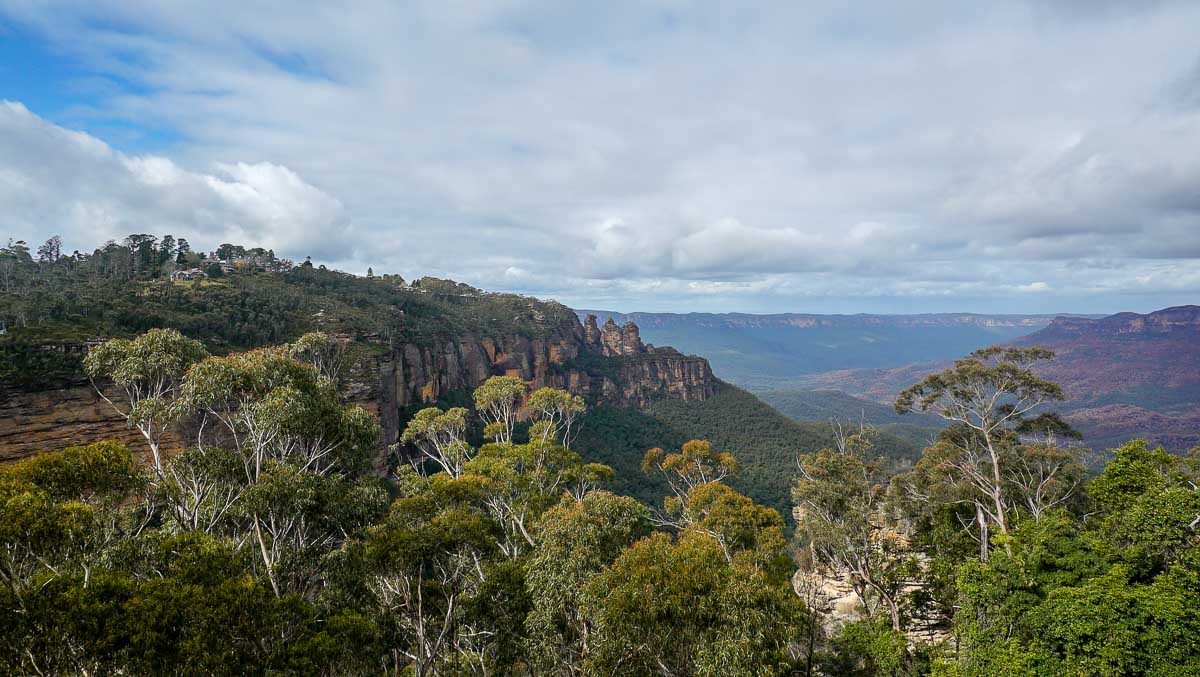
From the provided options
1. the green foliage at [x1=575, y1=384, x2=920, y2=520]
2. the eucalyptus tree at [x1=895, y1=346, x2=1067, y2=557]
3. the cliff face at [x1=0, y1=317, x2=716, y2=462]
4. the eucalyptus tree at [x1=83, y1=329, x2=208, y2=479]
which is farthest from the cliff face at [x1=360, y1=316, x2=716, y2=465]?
the eucalyptus tree at [x1=895, y1=346, x2=1067, y2=557]

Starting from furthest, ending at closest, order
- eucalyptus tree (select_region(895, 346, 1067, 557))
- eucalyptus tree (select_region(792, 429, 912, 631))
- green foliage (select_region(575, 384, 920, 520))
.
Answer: green foliage (select_region(575, 384, 920, 520))
eucalyptus tree (select_region(895, 346, 1067, 557))
eucalyptus tree (select_region(792, 429, 912, 631))

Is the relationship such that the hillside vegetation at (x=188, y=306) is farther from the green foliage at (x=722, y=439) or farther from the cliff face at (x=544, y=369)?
the green foliage at (x=722, y=439)

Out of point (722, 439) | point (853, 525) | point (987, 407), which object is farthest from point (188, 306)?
point (722, 439)

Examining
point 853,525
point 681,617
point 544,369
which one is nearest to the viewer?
point 681,617

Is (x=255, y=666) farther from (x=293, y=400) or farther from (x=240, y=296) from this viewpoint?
(x=240, y=296)

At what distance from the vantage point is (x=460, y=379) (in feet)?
258

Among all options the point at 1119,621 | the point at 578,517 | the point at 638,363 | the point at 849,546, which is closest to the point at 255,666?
the point at 578,517

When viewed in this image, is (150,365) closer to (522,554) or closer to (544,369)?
(522,554)

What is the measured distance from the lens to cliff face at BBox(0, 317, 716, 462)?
26797 millimetres

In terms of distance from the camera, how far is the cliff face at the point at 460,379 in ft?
87.9

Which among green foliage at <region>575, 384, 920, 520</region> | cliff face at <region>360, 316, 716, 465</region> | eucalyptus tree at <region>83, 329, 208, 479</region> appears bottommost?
green foliage at <region>575, 384, 920, 520</region>

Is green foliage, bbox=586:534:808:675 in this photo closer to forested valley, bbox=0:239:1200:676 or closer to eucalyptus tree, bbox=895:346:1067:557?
forested valley, bbox=0:239:1200:676

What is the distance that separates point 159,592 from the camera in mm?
9156

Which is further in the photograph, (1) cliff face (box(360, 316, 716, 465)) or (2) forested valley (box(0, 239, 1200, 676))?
(1) cliff face (box(360, 316, 716, 465))
